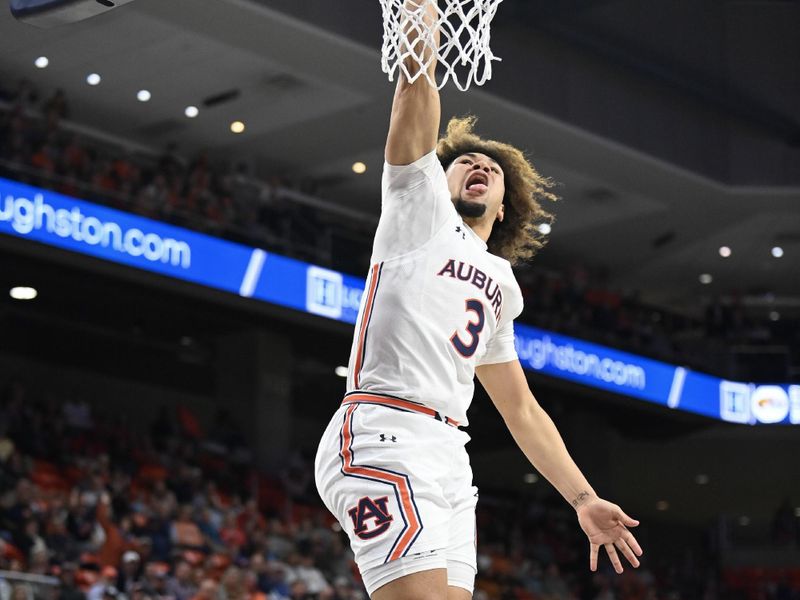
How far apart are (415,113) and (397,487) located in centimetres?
107

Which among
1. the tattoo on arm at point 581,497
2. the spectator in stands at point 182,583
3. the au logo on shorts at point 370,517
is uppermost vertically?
the spectator in stands at point 182,583

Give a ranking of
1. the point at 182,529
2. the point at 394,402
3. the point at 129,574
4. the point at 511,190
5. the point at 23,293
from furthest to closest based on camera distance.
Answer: the point at 23,293, the point at 182,529, the point at 129,574, the point at 511,190, the point at 394,402

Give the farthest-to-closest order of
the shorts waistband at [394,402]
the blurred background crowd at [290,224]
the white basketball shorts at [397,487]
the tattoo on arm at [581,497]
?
1. the blurred background crowd at [290,224]
2. the tattoo on arm at [581,497]
3. the shorts waistband at [394,402]
4. the white basketball shorts at [397,487]

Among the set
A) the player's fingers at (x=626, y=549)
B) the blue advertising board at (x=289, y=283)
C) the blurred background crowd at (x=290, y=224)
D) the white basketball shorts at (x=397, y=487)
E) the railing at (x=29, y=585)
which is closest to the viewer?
the white basketball shorts at (x=397, y=487)

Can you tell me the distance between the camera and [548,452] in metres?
4.39

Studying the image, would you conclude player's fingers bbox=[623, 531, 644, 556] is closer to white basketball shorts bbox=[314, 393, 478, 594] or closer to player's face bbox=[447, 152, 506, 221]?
white basketball shorts bbox=[314, 393, 478, 594]

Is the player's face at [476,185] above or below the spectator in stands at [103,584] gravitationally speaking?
above

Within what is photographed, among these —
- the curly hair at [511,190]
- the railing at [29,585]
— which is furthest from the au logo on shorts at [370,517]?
the railing at [29,585]

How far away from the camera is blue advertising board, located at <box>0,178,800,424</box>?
610 inches

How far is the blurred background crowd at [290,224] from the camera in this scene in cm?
1619

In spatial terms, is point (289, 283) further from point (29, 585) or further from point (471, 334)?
point (471, 334)

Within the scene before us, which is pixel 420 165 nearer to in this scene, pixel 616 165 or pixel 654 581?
pixel 616 165

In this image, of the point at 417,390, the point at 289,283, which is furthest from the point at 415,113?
the point at 289,283

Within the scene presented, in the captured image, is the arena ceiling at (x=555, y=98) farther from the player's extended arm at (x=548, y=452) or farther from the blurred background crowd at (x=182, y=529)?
the player's extended arm at (x=548, y=452)
